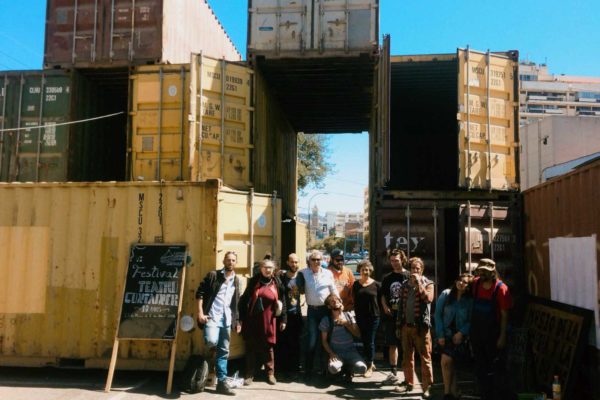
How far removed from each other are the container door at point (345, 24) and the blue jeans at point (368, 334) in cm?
576

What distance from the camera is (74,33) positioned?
10.6m

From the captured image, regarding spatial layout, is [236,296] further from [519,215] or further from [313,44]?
[313,44]

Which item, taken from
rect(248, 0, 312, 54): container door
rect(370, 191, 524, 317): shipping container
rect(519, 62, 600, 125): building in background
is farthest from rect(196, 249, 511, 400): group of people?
rect(519, 62, 600, 125): building in background

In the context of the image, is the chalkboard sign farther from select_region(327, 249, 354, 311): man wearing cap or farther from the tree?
the tree

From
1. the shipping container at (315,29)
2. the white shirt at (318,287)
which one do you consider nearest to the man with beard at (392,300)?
the white shirt at (318,287)

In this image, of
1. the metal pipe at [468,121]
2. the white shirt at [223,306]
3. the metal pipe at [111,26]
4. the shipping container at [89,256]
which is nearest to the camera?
the white shirt at [223,306]

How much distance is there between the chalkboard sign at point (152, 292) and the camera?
245 inches

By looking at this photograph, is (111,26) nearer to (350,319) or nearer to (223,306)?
(223,306)

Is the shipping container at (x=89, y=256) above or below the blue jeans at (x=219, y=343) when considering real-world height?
above

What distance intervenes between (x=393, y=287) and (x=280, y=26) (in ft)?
20.4

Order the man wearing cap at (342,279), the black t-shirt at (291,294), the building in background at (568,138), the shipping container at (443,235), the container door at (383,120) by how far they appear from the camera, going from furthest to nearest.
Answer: the building in background at (568,138), the container door at (383,120), the shipping container at (443,235), the man wearing cap at (342,279), the black t-shirt at (291,294)

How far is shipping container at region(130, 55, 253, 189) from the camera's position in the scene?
945cm

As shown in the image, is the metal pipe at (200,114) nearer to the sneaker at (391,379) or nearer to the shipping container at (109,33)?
the shipping container at (109,33)

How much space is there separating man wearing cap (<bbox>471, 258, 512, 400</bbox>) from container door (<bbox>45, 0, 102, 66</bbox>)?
30.6ft
